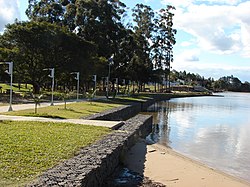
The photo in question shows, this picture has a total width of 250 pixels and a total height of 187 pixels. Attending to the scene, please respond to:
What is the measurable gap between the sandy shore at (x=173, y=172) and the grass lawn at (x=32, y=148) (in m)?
1.44

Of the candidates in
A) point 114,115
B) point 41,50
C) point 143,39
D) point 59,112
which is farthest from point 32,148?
point 143,39

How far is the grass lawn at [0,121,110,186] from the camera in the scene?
613 cm

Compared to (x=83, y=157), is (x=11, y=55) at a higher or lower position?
higher

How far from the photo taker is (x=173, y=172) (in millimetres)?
9945

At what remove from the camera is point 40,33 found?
32.4 meters

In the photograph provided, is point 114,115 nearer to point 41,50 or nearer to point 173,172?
point 173,172

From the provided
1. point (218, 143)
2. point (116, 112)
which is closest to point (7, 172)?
point (218, 143)

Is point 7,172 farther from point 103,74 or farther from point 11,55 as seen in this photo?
point 103,74

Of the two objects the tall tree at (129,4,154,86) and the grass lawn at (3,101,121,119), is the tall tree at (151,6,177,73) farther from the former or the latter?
the grass lawn at (3,101,121,119)

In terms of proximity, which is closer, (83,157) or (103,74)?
(83,157)

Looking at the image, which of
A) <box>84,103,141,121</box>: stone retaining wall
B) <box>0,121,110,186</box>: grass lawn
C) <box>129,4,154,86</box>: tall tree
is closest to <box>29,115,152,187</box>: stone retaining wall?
<box>0,121,110,186</box>: grass lawn

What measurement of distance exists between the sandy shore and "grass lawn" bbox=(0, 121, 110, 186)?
144cm

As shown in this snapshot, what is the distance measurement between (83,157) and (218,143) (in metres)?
11.9

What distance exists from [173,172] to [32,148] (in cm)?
411
